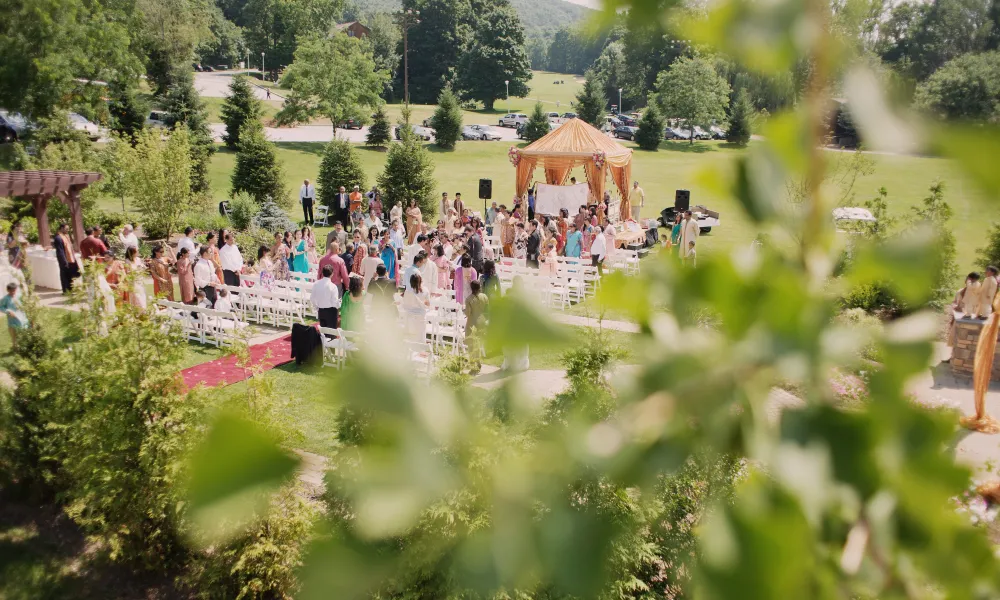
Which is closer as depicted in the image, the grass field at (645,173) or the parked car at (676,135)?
the grass field at (645,173)

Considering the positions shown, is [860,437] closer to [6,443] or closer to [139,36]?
[6,443]

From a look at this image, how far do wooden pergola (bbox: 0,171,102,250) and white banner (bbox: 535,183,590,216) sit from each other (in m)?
Answer: 12.5

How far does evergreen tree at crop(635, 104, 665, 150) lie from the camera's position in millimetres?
49375

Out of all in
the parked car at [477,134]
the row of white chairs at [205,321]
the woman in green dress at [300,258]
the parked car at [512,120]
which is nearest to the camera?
the row of white chairs at [205,321]

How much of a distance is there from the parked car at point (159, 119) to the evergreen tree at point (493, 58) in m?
39.3

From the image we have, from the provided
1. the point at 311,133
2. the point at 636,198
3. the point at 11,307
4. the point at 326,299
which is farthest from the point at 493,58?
the point at 11,307

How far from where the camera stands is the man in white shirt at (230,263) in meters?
12.8

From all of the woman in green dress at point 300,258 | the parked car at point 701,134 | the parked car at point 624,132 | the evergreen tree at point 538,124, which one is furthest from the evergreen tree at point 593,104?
the woman in green dress at point 300,258

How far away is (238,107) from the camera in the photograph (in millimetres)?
37938

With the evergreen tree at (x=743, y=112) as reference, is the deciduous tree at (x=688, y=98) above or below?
above

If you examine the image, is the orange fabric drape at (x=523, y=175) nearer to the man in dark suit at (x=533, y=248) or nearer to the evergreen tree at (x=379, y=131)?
the man in dark suit at (x=533, y=248)

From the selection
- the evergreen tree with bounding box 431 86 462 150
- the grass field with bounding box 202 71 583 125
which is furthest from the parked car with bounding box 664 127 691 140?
the evergreen tree with bounding box 431 86 462 150

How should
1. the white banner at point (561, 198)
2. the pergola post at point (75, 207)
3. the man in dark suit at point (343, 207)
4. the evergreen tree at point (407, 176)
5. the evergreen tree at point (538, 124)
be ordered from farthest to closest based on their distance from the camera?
1. the evergreen tree at point (538, 124)
2. the evergreen tree at point (407, 176)
3. the man in dark suit at point (343, 207)
4. the white banner at point (561, 198)
5. the pergola post at point (75, 207)

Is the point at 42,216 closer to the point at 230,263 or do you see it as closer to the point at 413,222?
the point at 230,263
